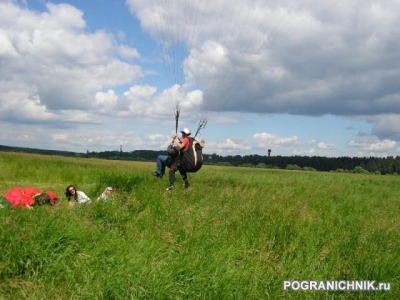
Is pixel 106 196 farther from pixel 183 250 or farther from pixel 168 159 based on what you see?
pixel 168 159

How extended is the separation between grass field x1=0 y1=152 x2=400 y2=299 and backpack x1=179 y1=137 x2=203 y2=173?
2.16m

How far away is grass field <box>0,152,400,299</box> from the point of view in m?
4.06

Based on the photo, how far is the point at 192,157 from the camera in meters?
10.1

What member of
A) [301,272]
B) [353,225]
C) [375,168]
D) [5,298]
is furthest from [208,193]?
[375,168]

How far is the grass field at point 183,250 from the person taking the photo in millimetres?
4059

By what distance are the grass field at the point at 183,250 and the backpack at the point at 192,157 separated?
2.16 metres

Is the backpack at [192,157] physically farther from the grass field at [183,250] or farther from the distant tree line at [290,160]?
the distant tree line at [290,160]

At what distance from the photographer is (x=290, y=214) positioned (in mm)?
7379

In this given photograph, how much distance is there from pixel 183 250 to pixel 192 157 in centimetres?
508

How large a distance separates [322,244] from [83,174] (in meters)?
12.0

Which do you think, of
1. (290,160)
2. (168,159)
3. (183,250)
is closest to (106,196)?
(183,250)

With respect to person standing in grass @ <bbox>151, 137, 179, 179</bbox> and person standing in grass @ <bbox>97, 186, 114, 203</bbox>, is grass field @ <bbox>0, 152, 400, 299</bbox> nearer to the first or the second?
person standing in grass @ <bbox>97, 186, 114, 203</bbox>

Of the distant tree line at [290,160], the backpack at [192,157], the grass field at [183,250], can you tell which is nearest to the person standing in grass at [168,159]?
the backpack at [192,157]

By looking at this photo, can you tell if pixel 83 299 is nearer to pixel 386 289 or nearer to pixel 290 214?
pixel 386 289
